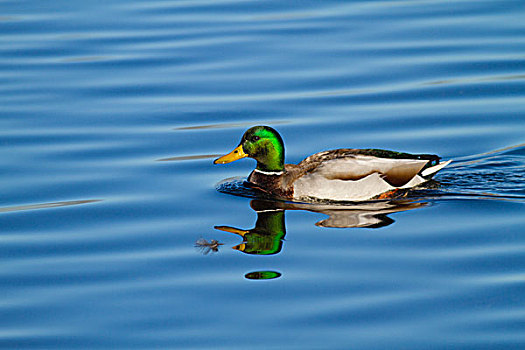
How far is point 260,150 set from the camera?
945 cm

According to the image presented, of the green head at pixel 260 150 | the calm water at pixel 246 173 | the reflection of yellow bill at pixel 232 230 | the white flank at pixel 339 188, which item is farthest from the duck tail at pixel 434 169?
the reflection of yellow bill at pixel 232 230

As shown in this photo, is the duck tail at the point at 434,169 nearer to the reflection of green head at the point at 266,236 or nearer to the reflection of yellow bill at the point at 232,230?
the reflection of green head at the point at 266,236

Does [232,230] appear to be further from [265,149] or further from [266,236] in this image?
[265,149]

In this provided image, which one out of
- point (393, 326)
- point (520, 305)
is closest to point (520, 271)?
point (520, 305)

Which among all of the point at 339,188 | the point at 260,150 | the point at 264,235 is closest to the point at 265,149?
the point at 260,150

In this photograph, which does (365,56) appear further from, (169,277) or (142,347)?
(142,347)

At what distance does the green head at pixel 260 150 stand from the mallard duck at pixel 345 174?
0.03 ft

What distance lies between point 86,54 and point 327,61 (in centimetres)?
373

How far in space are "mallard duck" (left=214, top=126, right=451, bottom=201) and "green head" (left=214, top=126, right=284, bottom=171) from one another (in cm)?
1

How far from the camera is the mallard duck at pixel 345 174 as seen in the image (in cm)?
899

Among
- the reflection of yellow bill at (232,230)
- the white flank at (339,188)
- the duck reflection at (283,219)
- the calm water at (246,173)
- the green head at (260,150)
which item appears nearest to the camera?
the calm water at (246,173)

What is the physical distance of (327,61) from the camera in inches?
518

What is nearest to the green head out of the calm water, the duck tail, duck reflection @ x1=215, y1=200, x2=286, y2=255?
the calm water

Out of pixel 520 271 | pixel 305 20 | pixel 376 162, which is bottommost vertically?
pixel 520 271
